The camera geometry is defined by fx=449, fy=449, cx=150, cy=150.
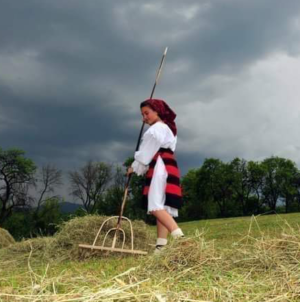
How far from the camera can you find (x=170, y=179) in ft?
17.4

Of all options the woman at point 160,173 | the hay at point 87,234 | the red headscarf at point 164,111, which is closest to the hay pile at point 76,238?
the hay at point 87,234

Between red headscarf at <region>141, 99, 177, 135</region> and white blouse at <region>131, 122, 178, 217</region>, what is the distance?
289 mm

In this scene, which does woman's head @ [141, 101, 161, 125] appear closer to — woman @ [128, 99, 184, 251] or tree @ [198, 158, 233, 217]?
woman @ [128, 99, 184, 251]

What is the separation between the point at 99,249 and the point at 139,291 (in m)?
3.64

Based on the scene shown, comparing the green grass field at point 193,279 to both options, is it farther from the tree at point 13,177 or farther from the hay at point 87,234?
the tree at point 13,177

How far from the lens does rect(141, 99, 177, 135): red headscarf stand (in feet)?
18.4

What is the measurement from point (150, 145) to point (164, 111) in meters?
0.58

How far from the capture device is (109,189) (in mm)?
36250

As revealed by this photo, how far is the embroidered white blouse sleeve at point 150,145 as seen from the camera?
5289 mm

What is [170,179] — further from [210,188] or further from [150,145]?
[210,188]

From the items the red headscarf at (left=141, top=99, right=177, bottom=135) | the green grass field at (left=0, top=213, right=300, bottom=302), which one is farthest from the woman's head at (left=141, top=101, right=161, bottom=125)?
the green grass field at (left=0, top=213, right=300, bottom=302)

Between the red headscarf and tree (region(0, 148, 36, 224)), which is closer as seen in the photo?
the red headscarf

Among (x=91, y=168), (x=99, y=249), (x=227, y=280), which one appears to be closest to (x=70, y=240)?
(x=99, y=249)

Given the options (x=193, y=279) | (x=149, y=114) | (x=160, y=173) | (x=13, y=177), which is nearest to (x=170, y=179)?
(x=160, y=173)
